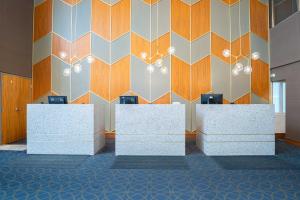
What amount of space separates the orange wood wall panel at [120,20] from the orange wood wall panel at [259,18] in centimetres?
420

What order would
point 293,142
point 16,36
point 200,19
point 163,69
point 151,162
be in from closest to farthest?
point 151,162
point 293,142
point 16,36
point 163,69
point 200,19

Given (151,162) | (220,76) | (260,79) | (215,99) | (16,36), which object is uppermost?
(16,36)

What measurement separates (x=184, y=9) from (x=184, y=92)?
281cm

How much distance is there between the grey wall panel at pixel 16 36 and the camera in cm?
757

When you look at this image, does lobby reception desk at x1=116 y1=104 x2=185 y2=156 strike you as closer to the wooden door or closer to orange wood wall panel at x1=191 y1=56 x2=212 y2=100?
orange wood wall panel at x1=191 y1=56 x2=212 y2=100

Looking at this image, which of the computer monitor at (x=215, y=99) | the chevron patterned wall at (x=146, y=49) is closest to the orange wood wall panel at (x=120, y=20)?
the chevron patterned wall at (x=146, y=49)

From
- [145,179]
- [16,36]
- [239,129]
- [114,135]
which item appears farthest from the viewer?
[114,135]

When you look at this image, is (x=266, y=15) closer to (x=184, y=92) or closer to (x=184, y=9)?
(x=184, y=9)

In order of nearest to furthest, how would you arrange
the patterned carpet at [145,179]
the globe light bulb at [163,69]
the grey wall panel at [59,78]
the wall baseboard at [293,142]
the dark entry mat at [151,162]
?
the patterned carpet at [145,179] → the dark entry mat at [151,162] → the wall baseboard at [293,142] → the globe light bulb at [163,69] → the grey wall panel at [59,78]

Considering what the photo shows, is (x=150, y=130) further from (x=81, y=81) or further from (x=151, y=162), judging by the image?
(x=81, y=81)

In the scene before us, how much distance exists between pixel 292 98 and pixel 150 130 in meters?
4.57

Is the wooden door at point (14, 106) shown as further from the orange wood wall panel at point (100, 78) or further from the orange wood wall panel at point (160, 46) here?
the orange wood wall panel at point (160, 46)

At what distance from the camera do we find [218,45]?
927 cm

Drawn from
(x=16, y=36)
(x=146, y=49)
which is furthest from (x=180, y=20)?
(x=16, y=36)
